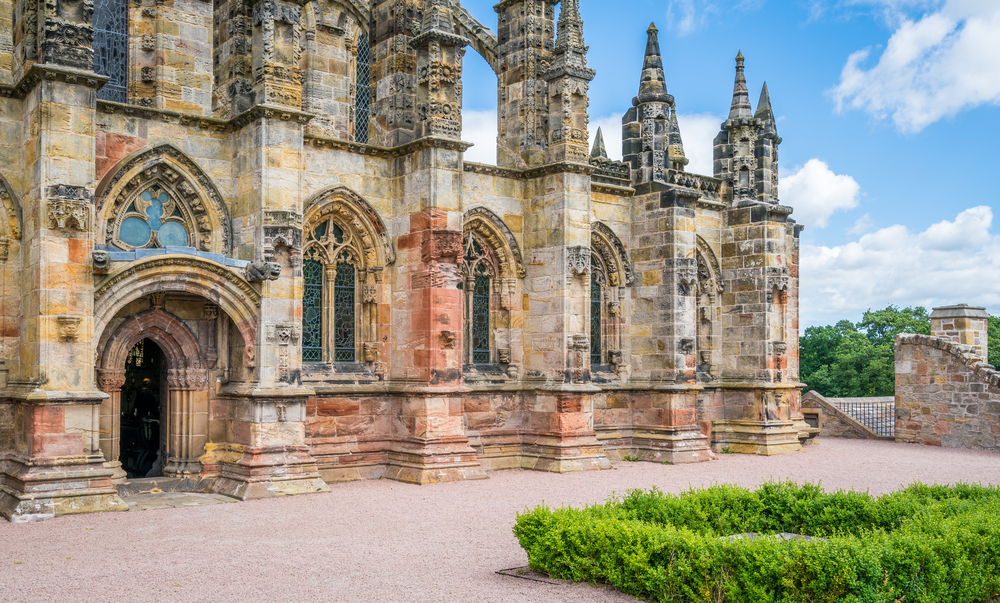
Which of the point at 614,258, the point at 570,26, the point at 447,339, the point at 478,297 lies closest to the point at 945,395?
the point at 614,258

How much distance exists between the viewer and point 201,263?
1424cm

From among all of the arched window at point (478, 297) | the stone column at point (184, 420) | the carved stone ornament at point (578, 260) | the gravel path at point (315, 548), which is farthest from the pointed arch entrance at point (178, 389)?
the carved stone ornament at point (578, 260)

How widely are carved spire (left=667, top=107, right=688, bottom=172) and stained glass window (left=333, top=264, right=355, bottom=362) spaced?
8.95 m

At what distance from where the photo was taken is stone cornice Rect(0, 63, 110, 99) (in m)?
12.7

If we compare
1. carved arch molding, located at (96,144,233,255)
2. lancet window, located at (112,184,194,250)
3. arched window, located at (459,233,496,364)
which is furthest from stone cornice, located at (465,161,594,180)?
lancet window, located at (112,184,194,250)

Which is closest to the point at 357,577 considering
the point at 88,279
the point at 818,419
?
the point at 88,279

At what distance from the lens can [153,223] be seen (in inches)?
581

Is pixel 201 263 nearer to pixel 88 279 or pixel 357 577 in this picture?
pixel 88 279

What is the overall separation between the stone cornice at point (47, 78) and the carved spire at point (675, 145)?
1338 cm

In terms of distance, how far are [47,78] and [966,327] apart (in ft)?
79.4

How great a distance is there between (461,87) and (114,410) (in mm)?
8315

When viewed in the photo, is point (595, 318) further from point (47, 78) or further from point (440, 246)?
point (47, 78)

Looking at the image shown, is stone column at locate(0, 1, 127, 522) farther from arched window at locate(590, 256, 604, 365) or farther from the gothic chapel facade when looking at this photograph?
arched window at locate(590, 256, 604, 365)

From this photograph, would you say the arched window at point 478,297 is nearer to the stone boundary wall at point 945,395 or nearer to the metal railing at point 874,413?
the stone boundary wall at point 945,395
